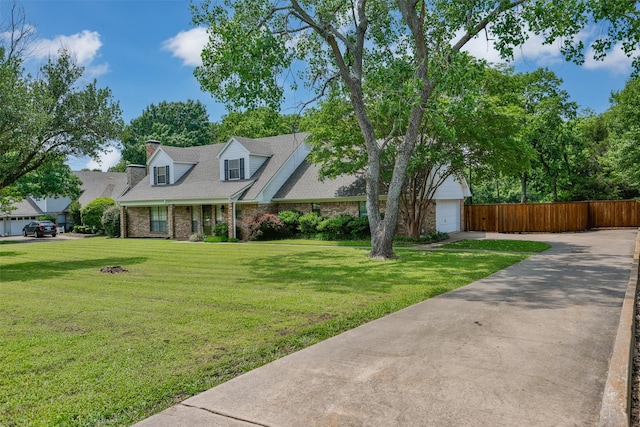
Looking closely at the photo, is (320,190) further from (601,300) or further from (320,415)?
(320,415)

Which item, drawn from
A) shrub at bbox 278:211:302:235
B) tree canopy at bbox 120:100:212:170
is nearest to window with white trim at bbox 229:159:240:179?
shrub at bbox 278:211:302:235

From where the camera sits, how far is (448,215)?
26.0m

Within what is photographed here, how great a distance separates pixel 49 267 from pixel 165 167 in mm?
17646

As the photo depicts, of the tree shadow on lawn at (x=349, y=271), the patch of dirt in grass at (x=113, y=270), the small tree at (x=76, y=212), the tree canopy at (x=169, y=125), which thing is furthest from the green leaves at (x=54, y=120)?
the tree canopy at (x=169, y=125)

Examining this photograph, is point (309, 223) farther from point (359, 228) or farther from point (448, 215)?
point (448, 215)

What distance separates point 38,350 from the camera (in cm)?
543

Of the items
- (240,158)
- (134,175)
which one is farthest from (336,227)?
(134,175)

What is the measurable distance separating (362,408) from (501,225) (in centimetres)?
2548

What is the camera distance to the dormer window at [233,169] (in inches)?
1077

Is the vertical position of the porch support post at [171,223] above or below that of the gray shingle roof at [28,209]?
below

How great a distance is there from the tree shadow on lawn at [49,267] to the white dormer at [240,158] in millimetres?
11869

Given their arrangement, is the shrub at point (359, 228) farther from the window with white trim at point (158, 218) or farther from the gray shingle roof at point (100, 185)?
the gray shingle roof at point (100, 185)

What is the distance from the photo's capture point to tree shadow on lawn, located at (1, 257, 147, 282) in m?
12.1

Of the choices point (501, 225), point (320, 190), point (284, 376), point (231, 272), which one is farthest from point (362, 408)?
point (501, 225)
